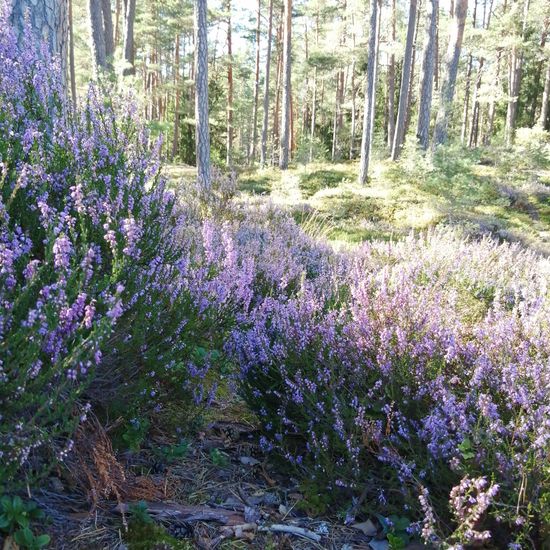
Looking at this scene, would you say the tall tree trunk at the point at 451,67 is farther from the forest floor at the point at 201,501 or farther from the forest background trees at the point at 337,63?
the forest floor at the point at 201,501

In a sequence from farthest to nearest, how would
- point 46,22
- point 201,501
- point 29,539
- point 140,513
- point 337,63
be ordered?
point 337,63
point 46,22
point 201,501
point 140,513
point 29,539

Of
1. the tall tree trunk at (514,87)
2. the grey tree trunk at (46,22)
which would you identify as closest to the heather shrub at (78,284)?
the grey tree trunk at (46,22)

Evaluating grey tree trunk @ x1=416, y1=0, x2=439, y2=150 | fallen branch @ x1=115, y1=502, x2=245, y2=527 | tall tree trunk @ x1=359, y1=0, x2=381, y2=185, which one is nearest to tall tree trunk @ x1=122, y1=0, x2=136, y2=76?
tall tree trunk @ x1=359, y1=0, x2=381, y2=185

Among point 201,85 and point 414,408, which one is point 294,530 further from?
point 201,85

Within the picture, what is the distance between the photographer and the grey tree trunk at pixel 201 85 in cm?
1329

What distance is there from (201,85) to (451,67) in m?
8.89

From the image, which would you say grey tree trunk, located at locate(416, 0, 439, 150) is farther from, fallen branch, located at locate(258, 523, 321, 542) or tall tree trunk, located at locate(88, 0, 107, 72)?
fallen branch, located at locate(258, 523, 321, 542)

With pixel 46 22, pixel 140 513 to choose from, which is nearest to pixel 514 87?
pixel 46 22

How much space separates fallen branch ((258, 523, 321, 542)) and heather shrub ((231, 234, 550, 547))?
212 millimetres

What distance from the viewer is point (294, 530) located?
77.1 inches

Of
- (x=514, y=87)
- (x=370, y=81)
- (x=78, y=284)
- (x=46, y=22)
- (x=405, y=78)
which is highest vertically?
(x=514, y=87)

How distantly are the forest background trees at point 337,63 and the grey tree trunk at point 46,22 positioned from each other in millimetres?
7784

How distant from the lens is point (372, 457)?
2184 millimetres

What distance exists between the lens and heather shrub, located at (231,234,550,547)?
173 cm
